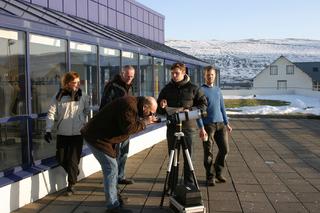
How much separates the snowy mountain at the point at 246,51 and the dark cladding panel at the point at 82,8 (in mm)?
99156

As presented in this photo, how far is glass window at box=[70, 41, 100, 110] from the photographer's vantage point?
8102 millimetres

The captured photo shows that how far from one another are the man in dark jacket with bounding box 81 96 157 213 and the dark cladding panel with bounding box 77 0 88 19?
1014cm

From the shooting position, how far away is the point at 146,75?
12555mm

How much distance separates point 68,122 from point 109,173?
4.57 feet

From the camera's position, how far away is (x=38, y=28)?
6.69 meters

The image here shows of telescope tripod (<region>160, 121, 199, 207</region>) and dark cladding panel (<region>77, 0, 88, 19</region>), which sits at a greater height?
dark cladding panel (<region>77, 0, 88, 19</region>)

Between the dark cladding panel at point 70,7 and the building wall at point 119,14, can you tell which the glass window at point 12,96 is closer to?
the building wall at point 119,14

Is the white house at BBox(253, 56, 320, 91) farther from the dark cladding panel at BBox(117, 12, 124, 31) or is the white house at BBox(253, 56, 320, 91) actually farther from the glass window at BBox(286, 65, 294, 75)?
the dark cladding panel at BBox(117, 12, 124, 31)

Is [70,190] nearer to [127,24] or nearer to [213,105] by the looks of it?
[213,105]

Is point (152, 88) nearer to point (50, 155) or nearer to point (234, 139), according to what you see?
point (234, 139)

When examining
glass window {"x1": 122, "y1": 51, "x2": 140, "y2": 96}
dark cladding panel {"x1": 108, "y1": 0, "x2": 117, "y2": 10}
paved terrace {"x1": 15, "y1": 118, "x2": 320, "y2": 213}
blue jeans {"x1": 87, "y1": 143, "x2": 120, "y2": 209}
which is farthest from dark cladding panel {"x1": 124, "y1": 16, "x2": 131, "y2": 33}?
blue jeans {"x1": 87, "y1": 143, "x2": 120, "y2": 209}

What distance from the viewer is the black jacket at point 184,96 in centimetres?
638

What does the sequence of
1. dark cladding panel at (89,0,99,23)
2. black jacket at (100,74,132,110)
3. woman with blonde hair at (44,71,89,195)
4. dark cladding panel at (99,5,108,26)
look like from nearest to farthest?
woman with blonde hair at (44,71,89,195), black jacket at (100,74,132,110), dark cladding panel at (89,0,99,23), dark cladding panel at (99,5,108,26)

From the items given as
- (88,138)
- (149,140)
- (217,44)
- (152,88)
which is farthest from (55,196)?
(217,44)
